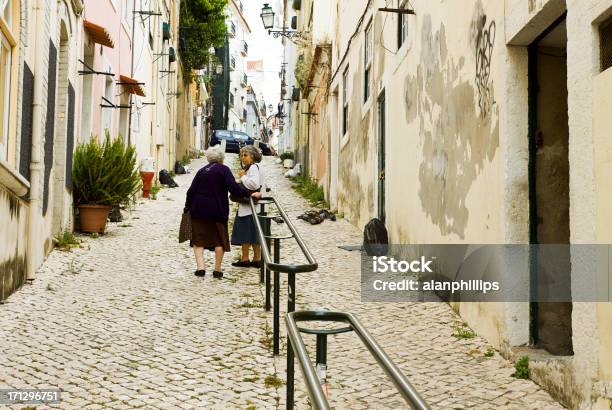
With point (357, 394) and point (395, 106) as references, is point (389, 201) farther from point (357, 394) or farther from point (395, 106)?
point (357, 394)

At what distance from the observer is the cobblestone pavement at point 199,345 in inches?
175

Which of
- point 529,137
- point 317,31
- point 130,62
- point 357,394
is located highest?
point 317,31

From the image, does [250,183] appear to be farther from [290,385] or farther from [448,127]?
[290,385]

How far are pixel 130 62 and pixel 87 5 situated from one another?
4.28 meters

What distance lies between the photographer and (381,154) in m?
11.0

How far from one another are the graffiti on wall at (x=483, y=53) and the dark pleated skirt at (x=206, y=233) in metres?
3.58

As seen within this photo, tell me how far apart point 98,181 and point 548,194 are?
24.3 feet

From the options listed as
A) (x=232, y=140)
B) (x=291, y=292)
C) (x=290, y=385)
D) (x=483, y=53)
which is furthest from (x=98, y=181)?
(x=232, y=140)

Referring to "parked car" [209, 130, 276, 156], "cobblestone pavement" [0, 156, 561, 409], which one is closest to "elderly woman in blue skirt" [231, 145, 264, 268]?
"cobblestone pavement" [0, 156, 561, 409]

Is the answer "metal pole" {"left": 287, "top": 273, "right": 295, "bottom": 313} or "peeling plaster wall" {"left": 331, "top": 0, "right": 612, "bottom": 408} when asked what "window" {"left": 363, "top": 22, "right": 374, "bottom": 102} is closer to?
"peeling plaster wall" {"left": 331, "top": 0, "right": 612, "bottom": 408}

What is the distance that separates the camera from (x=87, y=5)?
11.2 m

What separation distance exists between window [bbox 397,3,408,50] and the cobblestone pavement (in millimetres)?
3127

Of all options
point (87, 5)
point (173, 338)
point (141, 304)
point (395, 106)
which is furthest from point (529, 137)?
point (87, 5)

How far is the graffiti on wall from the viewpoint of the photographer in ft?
18.3
